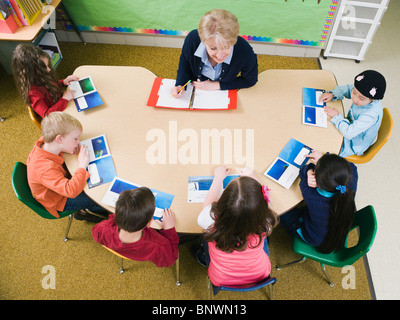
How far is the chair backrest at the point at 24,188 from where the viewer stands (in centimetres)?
167

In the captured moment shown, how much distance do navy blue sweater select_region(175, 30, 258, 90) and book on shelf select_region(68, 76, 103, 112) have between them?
1.89ft

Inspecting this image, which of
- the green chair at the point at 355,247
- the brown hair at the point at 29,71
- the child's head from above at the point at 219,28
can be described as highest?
the child's head from above at the point at 219,28

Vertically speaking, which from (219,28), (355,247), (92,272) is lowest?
(92,272)

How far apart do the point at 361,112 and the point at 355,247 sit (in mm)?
875

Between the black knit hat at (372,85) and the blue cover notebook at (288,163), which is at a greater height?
the black knit hat at (372,85)

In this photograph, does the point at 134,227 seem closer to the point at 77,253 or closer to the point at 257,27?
the point at 77,253

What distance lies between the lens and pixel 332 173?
1469 millimetres

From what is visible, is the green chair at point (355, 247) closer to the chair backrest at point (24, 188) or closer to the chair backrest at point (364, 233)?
the chair backrest at point (364, 233)

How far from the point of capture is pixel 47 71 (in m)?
2.02

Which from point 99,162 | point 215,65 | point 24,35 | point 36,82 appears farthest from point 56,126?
point 24,35

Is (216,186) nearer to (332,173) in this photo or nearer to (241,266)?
(241,266)

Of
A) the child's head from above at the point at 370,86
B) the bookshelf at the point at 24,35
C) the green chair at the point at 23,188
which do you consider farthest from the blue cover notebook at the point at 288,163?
the bookshelf at the point at 24,35

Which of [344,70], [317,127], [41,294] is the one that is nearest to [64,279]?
[41,294]

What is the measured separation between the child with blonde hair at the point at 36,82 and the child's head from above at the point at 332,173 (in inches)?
66.1
